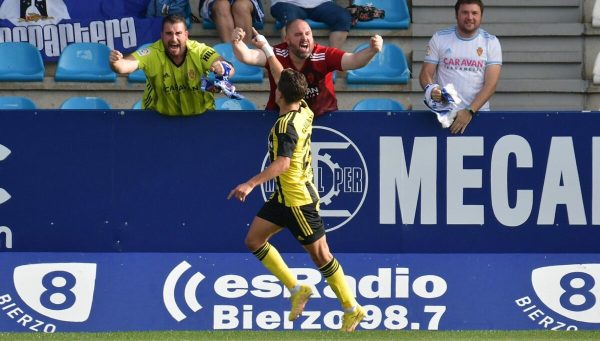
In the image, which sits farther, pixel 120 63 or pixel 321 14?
pixel 321 14

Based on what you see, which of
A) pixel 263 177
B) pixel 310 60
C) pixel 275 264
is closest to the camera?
pixel 263 177

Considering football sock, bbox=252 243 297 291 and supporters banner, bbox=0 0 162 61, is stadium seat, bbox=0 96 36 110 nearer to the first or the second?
supporters banner, bbox=0 0 162 61

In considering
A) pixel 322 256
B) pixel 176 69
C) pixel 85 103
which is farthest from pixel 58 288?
pixel 85 103

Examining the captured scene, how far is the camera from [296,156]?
8.26 metres

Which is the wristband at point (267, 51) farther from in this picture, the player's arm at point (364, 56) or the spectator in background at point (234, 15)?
the spectator in background at point (234, 15)

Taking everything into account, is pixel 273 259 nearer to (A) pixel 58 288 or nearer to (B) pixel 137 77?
(A) pixel 58 288

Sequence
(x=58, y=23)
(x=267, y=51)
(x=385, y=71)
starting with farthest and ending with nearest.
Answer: (x=58, y=23) → (x=385, y=71) → (x=267, y=51)

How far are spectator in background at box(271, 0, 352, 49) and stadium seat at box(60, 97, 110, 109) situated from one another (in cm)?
203

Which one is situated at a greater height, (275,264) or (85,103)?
(85,103)

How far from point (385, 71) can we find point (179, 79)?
143 inches

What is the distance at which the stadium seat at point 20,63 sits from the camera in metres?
12.5

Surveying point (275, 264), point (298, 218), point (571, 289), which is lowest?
point (571, 289)

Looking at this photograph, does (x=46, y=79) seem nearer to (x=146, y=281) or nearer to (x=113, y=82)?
(x=113, y=82)

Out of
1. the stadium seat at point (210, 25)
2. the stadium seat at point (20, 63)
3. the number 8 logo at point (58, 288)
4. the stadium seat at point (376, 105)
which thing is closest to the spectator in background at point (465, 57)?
the stadium seat at point (376, 105)
